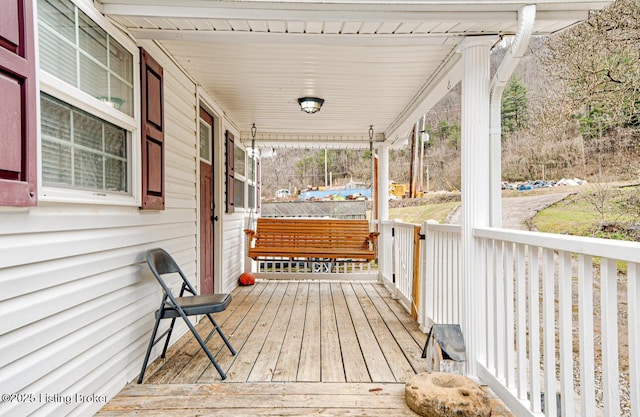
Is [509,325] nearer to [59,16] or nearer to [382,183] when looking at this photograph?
[59,16]

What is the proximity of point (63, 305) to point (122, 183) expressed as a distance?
84 centimetres

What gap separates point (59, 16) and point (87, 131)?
528 mm

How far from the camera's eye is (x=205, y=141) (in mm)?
4320

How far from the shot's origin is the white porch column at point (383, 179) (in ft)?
19.6

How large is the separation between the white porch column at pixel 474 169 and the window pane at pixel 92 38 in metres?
2.17

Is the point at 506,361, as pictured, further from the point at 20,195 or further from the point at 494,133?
the point at 20,195

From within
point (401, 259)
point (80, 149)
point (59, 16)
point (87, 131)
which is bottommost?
point (401, 259)

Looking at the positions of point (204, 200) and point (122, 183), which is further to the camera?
point (204, 200)

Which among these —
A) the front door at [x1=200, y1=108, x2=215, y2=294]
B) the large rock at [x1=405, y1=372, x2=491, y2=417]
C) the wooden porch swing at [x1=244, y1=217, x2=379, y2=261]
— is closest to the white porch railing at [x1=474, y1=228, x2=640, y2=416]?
the large rock at [x1=405, y1=372, x2=491, y2=417]

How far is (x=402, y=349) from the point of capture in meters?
2.91

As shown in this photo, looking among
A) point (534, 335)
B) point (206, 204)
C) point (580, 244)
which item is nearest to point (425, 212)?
point (206, 204)

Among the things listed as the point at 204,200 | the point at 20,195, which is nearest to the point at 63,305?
the point at 20,195

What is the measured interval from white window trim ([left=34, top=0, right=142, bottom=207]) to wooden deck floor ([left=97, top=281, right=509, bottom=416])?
3.74 feet

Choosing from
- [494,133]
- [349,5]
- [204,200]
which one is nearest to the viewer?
[349,5]
